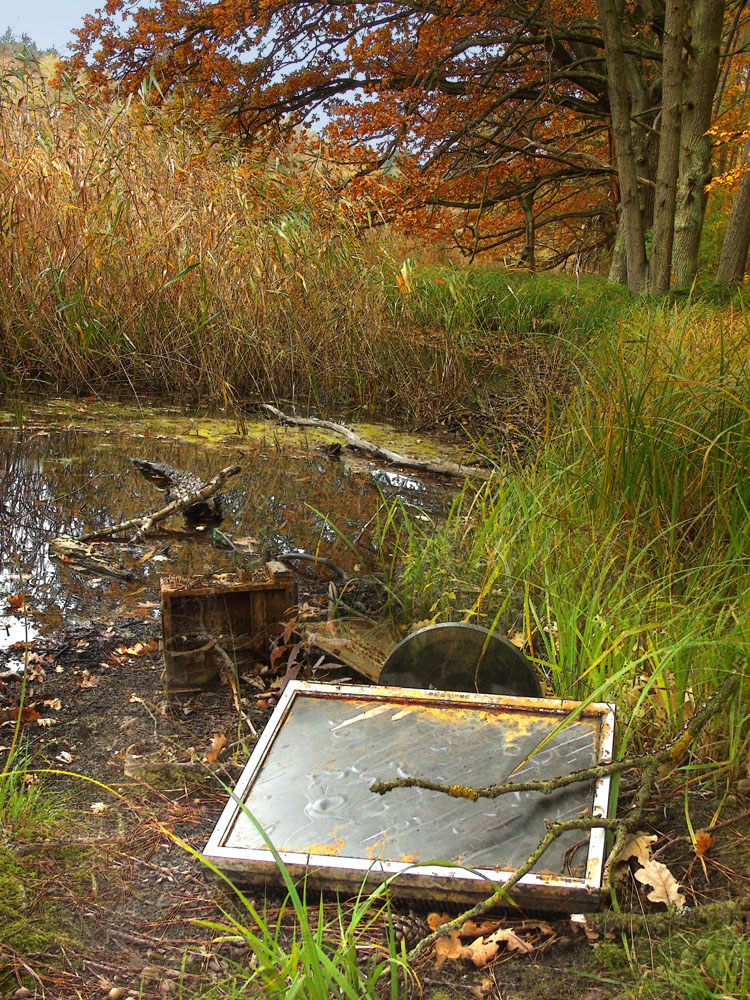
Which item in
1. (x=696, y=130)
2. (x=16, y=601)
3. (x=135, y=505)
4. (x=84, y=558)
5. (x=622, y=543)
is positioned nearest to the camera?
(x=622, y=543)

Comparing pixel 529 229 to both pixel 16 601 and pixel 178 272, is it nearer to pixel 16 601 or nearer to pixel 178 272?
pixel 178 272

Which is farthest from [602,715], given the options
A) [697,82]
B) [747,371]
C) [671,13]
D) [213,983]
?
[697,82]

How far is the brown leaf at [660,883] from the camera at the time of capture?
5.46ft

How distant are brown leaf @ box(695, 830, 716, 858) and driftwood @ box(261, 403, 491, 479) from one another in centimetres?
286

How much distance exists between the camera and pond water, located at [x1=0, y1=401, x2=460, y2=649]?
11.1 feet

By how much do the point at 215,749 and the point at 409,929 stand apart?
0.88 m

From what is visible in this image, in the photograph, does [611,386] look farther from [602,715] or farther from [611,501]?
[602,715]

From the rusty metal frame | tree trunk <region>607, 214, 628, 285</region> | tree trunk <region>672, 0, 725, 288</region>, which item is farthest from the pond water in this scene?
tree trunk <region>607, 214, 628, 285</region>

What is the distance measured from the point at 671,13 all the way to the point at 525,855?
7774mm

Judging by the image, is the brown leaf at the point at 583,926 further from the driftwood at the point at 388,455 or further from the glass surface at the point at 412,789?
the driftwood at the point at 388,455

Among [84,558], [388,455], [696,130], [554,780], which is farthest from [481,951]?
[696,130]

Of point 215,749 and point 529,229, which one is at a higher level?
point 529,229

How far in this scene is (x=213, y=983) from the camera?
1.56 meters

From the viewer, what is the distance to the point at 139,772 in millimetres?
2275
